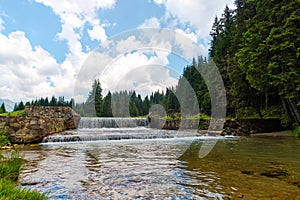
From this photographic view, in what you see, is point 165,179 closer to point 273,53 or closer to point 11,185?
point 11,185

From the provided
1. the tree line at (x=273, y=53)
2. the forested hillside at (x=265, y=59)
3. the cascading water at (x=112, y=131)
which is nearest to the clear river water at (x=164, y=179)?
the cascading water at (x=112, y=131)

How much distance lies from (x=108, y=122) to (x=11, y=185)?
823 inches

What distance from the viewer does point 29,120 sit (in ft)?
35.2

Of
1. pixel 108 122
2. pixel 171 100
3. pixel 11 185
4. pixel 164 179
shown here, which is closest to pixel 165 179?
pixel 164 179

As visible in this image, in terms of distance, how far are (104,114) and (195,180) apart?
1609 inches

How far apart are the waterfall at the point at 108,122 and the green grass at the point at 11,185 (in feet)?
60.1

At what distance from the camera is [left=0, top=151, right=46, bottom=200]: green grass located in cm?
246

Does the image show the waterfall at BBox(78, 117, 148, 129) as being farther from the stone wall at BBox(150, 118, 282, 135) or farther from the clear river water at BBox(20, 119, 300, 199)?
the clear river water at BBox(20, 119, 300, 199)

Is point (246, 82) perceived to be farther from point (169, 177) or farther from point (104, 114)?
point (104, 114)

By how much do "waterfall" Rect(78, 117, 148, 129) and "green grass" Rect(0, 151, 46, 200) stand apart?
722 inches

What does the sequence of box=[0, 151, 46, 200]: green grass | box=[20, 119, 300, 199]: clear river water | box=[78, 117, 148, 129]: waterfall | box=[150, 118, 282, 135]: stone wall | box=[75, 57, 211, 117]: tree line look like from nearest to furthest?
1. box=[0, 151, 46, 200]: green grass
2. box=[20, 119, 300, 199]: clear river water
3. box=[150, 118, 282, 135]: stone wall
4. box=[78, 117, 148, 129]: waterfall
5. box=[75, 57, 211, 117]: tree line

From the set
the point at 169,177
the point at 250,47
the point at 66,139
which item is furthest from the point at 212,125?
the point at 169,177

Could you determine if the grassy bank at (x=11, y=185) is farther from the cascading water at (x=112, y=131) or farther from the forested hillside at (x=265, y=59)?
the forested hillside at (x=265, y=59)

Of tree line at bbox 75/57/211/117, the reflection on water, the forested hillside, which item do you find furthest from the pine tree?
the reflection on water
